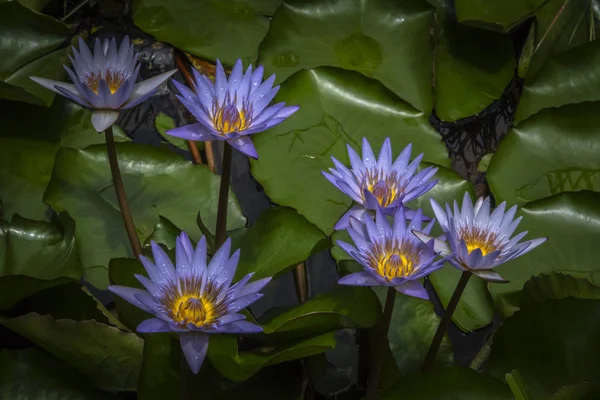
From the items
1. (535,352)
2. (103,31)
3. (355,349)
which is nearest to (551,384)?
(535,352)

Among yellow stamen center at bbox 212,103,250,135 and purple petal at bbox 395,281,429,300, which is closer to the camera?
purple petal at bbox 395,281,429,300

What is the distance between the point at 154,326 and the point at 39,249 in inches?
24.1

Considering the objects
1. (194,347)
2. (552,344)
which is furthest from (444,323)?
(194,347)

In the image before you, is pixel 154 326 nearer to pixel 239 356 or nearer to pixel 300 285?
pixel 239 356

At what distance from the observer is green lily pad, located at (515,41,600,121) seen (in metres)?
1.86

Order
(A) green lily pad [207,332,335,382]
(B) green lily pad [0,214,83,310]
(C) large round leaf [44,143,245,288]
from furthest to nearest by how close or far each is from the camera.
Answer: (C) large round leaf [44,143,245,288] < (B) green lily pad [0,214,83,310] < (A) green lily pad [207,332,335,382]

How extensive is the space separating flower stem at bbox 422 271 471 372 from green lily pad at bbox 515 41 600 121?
2.66 feet

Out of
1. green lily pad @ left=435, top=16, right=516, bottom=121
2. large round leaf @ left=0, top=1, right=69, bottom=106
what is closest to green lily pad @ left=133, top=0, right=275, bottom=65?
large round leaf @ left=0, top=1, right=69, bottom=106

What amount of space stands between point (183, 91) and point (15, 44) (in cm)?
90

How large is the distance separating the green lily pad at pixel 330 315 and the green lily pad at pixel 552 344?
0.30 m

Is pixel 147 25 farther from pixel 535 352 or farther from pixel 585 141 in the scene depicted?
pixel 535 352

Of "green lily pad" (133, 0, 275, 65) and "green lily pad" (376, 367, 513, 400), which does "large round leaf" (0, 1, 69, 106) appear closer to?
"green lily pad" (133, 0, 275, 65)

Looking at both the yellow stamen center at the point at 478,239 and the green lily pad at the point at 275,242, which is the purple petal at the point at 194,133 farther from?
the yellow stamen center at the point at 478,239

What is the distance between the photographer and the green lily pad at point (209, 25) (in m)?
2.08
